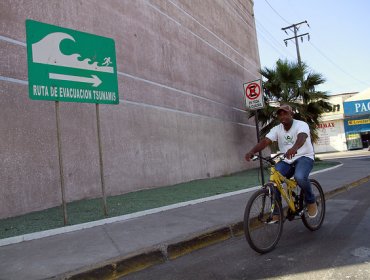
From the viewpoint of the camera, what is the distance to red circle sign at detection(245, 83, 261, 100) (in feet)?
32.3

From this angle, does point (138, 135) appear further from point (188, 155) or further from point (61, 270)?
point (61, 270)

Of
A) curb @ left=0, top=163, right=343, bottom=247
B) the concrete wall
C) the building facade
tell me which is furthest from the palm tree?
the building facade

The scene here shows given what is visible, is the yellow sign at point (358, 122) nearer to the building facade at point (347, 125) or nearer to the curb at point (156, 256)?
the building facade at point (347, 125)

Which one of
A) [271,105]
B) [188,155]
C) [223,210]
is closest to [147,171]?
[188,155]

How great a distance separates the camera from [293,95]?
778 inches

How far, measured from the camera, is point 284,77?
19469mm

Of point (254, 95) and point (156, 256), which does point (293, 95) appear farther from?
point (156, 256)

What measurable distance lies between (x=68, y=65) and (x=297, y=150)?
12.6ft

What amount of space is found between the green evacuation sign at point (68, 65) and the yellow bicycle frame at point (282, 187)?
11.0ft

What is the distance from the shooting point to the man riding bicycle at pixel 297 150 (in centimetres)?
550

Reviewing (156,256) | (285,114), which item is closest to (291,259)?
(156,256)

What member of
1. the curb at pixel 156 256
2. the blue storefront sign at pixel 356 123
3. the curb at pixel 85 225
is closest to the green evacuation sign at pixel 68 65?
the curb at pixel 85 225

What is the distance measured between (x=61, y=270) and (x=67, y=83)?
3258 millimetres

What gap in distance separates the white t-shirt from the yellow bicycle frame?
343mm
